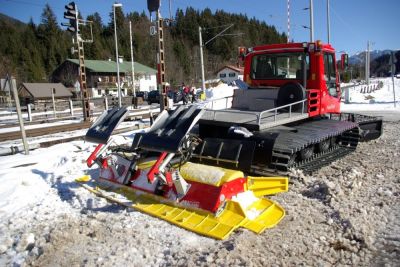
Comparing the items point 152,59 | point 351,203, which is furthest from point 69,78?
point 351,203

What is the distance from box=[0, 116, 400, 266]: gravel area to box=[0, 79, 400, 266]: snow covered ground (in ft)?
0.04

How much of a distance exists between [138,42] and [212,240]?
88.1m

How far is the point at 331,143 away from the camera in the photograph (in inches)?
293

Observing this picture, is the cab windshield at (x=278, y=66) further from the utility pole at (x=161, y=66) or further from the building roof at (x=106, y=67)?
the building roof at (x=106, y=67)

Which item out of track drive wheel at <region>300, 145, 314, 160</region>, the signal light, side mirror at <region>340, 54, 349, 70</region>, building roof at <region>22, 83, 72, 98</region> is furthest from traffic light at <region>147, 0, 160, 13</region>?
building roof at <region>22, 83, 72, 98</region>

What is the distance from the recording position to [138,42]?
286 ft

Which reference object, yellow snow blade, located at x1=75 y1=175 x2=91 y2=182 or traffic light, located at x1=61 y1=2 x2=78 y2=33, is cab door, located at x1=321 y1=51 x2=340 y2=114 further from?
traffic light, located at x1=61 y1=2 x2=78 y2=33

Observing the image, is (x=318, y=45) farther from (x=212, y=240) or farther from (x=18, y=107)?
(x=18, y=107)

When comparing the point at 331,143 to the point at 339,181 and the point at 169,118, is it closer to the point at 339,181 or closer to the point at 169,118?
the point at 339,181

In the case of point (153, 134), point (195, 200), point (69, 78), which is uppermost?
point (69, 78)

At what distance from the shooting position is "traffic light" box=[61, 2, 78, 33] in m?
13.6

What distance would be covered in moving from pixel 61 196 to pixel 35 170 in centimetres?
184

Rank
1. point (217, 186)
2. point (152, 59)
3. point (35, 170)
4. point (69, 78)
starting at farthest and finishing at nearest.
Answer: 1. point (152, 59)
2. point (69, 78)
3. point (35, 170)
4. point (217, 186)

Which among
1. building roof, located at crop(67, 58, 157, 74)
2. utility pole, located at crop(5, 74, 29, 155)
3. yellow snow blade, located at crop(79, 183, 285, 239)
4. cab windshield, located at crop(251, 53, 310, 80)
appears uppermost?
building roof, located at crop(67, 58, 157, 74)
